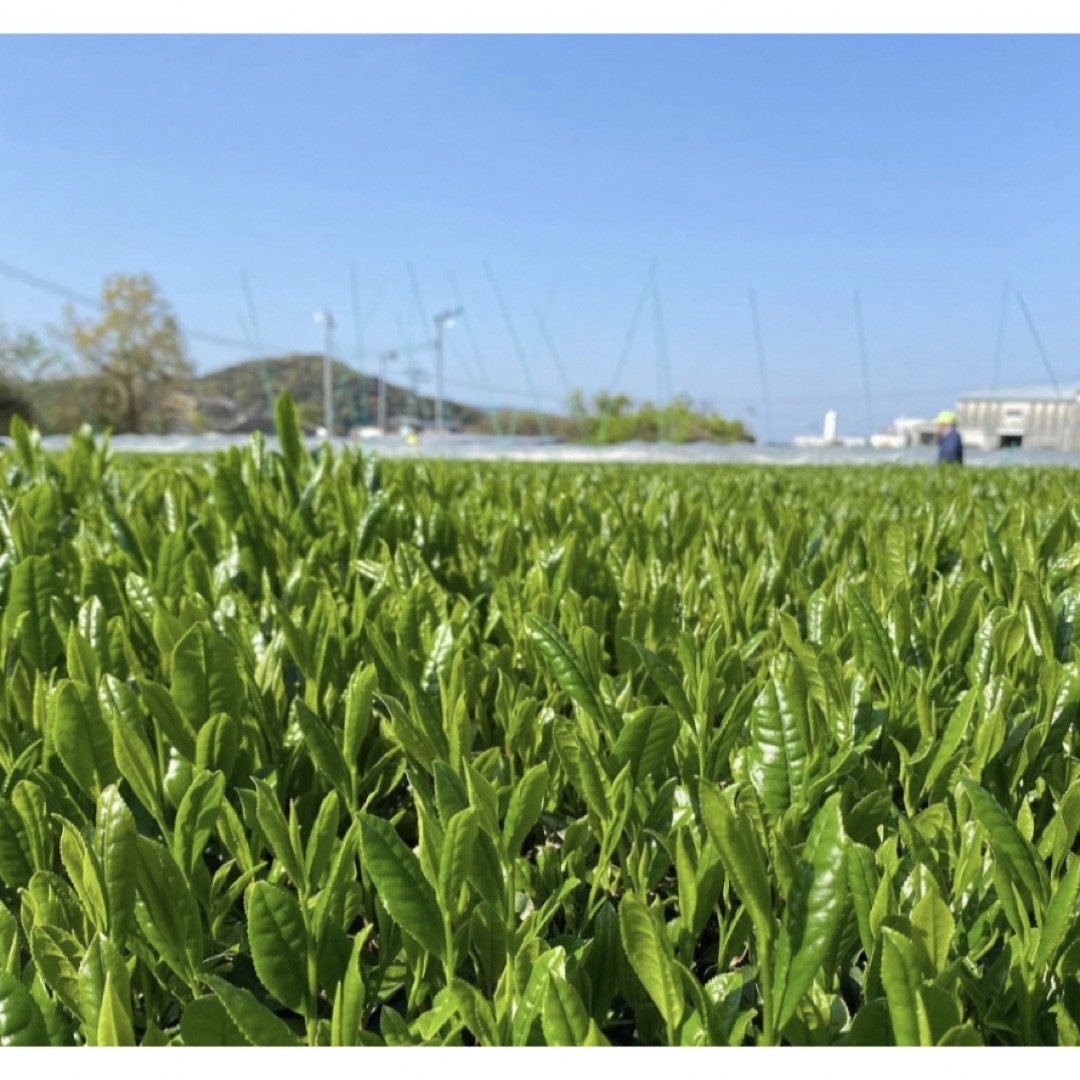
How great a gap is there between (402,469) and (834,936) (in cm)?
287

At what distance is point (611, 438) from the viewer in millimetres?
74625

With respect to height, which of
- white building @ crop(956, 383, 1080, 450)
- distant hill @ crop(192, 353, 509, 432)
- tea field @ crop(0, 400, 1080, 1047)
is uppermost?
distant hill @ crop(192, 353, 509, 432)

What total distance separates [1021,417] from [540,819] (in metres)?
48.8

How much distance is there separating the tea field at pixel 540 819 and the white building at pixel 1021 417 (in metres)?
42.2

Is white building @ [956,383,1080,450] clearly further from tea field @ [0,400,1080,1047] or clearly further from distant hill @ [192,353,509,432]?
tea field @ [0,400,1080,1047]

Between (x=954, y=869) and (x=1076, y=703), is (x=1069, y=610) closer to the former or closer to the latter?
(x=1076, y=703)

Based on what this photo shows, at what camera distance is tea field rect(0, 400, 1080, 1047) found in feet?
2.06

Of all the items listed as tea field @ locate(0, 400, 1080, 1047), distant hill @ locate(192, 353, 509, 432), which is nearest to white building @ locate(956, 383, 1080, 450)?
distant hill @ locate(192, 353, 509, 432)

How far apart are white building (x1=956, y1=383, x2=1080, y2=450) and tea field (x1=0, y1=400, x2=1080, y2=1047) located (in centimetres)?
4215

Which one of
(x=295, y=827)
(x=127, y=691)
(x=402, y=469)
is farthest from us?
(x=402, y=469)

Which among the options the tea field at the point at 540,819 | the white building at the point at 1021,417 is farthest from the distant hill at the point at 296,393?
the tea field at the point at 540,819

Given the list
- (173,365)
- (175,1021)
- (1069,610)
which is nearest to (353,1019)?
(175,1021)

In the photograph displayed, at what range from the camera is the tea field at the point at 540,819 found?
627 millimetres

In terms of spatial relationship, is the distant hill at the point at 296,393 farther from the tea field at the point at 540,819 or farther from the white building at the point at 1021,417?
the tea field at the point at 540,819
